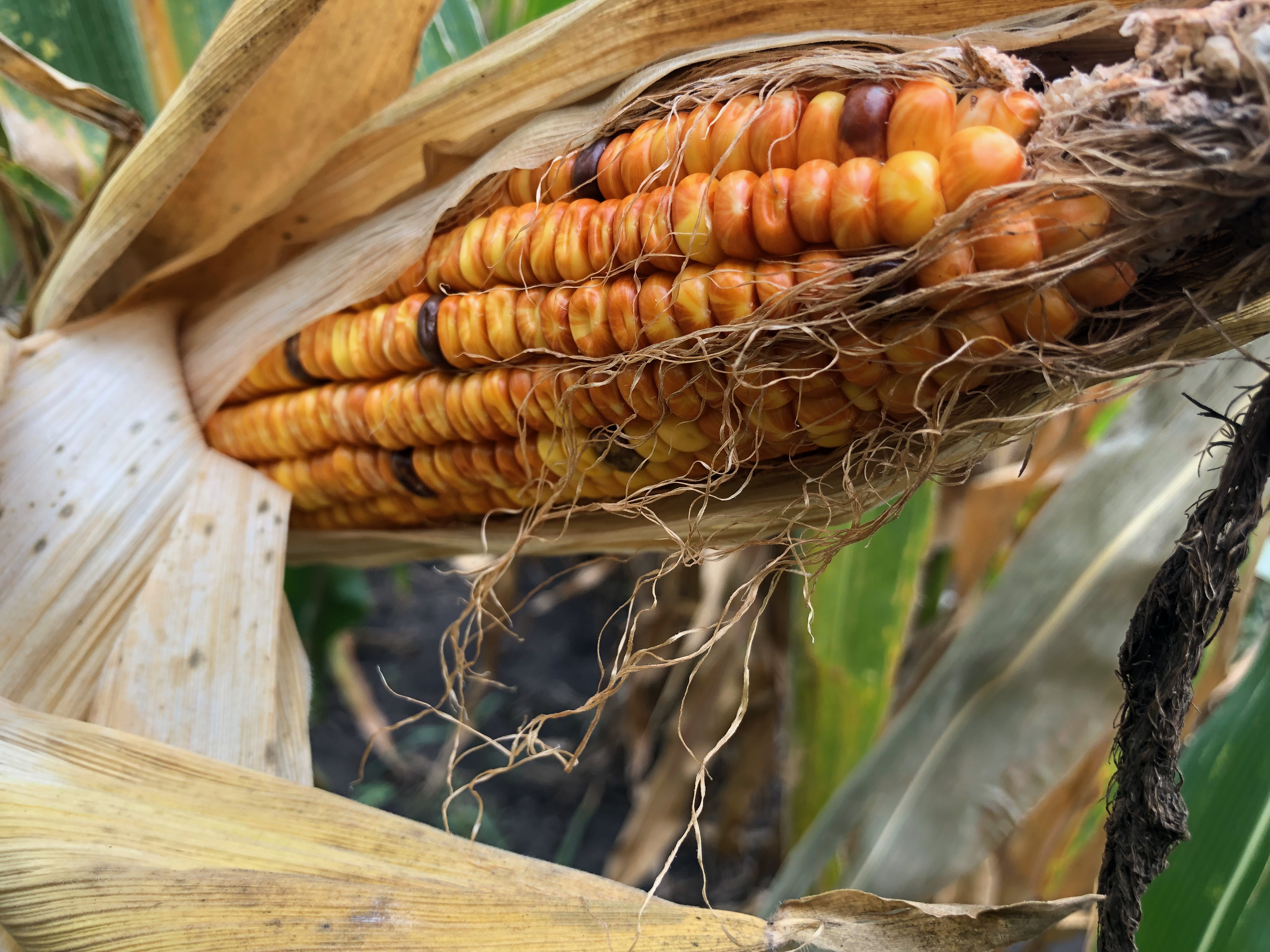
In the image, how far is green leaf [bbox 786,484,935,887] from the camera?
3.87ft

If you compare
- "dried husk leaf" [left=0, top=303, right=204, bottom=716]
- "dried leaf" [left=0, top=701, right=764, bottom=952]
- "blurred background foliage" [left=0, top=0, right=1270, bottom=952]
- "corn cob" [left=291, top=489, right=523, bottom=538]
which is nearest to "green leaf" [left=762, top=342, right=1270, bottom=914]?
"blurred background foliage" [left=0, top=0, right=1270, bottom=952]

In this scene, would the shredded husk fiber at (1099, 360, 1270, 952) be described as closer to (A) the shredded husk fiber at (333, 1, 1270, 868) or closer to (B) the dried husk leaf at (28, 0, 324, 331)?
(A) the shredded husk fiber at (333, 1, 1270, 868)

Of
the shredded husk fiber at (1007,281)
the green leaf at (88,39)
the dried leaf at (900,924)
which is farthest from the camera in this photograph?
the green leaf at (88,39)

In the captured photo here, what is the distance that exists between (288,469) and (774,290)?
0.68 meters

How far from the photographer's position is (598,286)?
0.67 metres

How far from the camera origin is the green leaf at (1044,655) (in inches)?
37.7

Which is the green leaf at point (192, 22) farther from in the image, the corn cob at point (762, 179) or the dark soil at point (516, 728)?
the dark soil at point (516, 728)

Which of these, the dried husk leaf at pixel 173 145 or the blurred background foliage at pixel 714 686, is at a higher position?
the dried husk leaf at pixel 173 145

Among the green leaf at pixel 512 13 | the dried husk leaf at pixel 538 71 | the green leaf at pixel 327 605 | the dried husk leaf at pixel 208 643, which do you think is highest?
the green leaf at pixel 512 13

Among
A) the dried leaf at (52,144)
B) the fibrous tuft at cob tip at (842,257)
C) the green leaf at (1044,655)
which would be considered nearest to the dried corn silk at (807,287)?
the fibrous tuft at cob tip at (842,257)

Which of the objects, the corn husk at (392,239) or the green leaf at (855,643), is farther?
the green leaf at (855,643)

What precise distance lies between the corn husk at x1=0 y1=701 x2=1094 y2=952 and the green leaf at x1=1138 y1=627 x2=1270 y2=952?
44 cm

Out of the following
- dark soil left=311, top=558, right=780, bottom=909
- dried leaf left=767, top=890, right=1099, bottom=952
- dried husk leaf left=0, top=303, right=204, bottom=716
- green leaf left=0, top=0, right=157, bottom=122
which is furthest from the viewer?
dark soil left=311, top=558, right=780, bottom=909

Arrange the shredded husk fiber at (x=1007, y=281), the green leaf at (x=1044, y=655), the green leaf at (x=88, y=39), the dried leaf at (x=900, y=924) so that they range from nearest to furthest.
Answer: the shredded husk fiber at (x=1007, y=281), the dried leaf at (x=900, y=924), the green leaf at (x=1044, y=655), the green leaf at (x=88, y=39)
